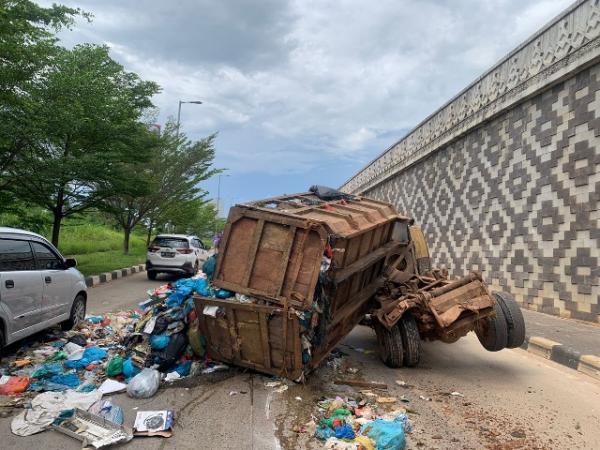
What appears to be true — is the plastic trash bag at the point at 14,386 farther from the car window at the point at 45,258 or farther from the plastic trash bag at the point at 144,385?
the car window at the point at 45,258

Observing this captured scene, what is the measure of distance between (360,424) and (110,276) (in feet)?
46.3

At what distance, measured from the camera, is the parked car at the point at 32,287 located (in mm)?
5492

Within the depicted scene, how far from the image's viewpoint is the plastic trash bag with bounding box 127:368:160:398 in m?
4.87

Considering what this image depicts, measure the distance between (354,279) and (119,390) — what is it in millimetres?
3195

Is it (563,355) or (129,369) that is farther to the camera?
(563,355)

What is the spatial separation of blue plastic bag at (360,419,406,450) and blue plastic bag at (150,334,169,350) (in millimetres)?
2687

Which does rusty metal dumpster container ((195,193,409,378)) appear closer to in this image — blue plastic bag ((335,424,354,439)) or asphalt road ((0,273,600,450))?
asphalt road ((0,273,600,450))

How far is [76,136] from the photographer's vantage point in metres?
14.0

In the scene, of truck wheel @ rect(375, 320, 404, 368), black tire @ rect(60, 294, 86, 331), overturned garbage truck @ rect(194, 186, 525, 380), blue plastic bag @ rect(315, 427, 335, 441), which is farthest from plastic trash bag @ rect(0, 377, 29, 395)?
truck wheel @ rect(375, 320, 404, 368)

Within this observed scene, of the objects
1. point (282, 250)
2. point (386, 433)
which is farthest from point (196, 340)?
point (386, 433)

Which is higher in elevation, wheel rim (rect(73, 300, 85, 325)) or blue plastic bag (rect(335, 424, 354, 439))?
blue plastic bag (rect(335, 424, 354, 439))

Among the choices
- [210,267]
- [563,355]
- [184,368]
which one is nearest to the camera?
[184,368]

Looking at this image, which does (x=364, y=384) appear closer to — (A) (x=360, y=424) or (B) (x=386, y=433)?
(A) (x=360, y=424)

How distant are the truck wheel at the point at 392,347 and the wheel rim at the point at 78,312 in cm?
482
